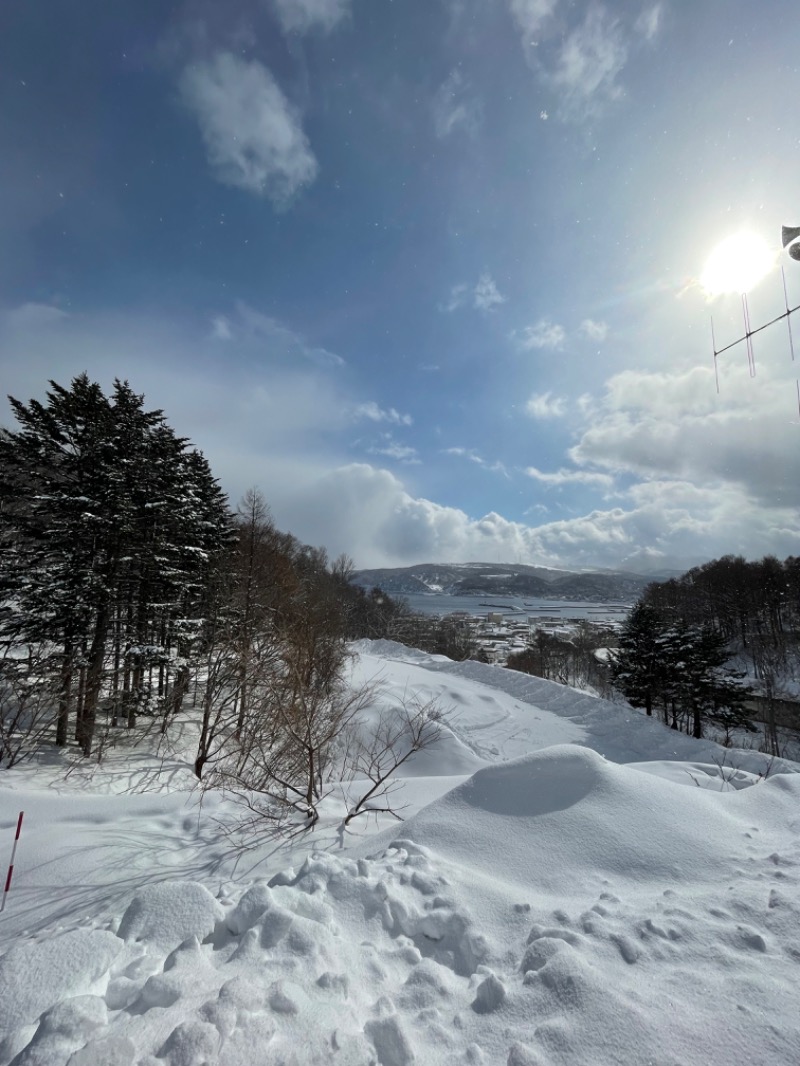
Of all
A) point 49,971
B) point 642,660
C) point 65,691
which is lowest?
point 642,660

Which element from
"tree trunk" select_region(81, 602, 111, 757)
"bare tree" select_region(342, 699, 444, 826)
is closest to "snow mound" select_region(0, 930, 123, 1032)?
"bare tree" select_region(342, 699, 444, 826)

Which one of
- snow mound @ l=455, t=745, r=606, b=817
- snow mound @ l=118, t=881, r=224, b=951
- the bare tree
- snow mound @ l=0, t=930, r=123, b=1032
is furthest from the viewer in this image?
the bare tree

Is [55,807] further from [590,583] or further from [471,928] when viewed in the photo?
[590,583]

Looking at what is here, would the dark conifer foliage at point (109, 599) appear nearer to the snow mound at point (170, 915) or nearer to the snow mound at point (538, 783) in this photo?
the snow mound at point (538, 783)

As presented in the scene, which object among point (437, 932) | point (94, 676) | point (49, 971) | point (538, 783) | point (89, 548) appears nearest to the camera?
point (49, 971)

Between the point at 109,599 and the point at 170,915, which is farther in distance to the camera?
the point at 109,599

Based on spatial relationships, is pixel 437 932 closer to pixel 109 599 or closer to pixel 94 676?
pixel 94 676

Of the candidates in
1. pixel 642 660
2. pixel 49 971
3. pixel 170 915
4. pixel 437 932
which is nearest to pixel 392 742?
pixel 437 932

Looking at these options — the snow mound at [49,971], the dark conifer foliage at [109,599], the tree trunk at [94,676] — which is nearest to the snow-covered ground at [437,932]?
the snow mound at [49,971]

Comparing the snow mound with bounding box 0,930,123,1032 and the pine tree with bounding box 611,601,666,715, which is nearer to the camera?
the snow mound with bounding box 0,930,123,1032

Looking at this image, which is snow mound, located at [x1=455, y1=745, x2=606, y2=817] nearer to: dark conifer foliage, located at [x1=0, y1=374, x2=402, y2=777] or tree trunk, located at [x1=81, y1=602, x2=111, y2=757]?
dark conifer foliage, located at [x1=0, y1=374, x2=402, y2=777]

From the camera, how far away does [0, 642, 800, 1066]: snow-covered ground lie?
2186 mm

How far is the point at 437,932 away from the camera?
3.17 m

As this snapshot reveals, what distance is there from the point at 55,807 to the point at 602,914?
7.12 m
